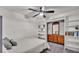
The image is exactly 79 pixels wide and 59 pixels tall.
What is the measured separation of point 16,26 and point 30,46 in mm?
494

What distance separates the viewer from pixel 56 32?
2055 mm

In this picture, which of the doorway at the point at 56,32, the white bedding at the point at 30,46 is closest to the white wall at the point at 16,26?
the white bedding at the point at 30,46

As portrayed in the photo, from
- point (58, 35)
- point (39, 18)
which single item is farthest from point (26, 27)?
point (58, 35)

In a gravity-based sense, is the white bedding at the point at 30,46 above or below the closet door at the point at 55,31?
below

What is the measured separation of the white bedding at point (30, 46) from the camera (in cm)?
201

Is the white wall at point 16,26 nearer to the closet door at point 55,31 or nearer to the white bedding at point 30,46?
the white bedding at point 30,46

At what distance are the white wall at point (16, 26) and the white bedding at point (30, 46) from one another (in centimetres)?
10

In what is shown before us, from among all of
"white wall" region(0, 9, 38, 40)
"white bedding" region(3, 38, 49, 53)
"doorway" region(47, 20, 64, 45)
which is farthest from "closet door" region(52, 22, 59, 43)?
"white wall" region(0, 9, 38, 40)

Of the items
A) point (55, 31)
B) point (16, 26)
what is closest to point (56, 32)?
point (55, 31)

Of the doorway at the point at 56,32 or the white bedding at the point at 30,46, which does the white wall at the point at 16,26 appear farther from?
the doorway at the point at 56,32

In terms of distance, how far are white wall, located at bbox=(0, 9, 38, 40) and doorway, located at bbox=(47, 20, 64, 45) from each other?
29 cm

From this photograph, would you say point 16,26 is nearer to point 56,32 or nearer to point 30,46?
point 30,46

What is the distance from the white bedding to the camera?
79.0 inches

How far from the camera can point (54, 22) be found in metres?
2.04
